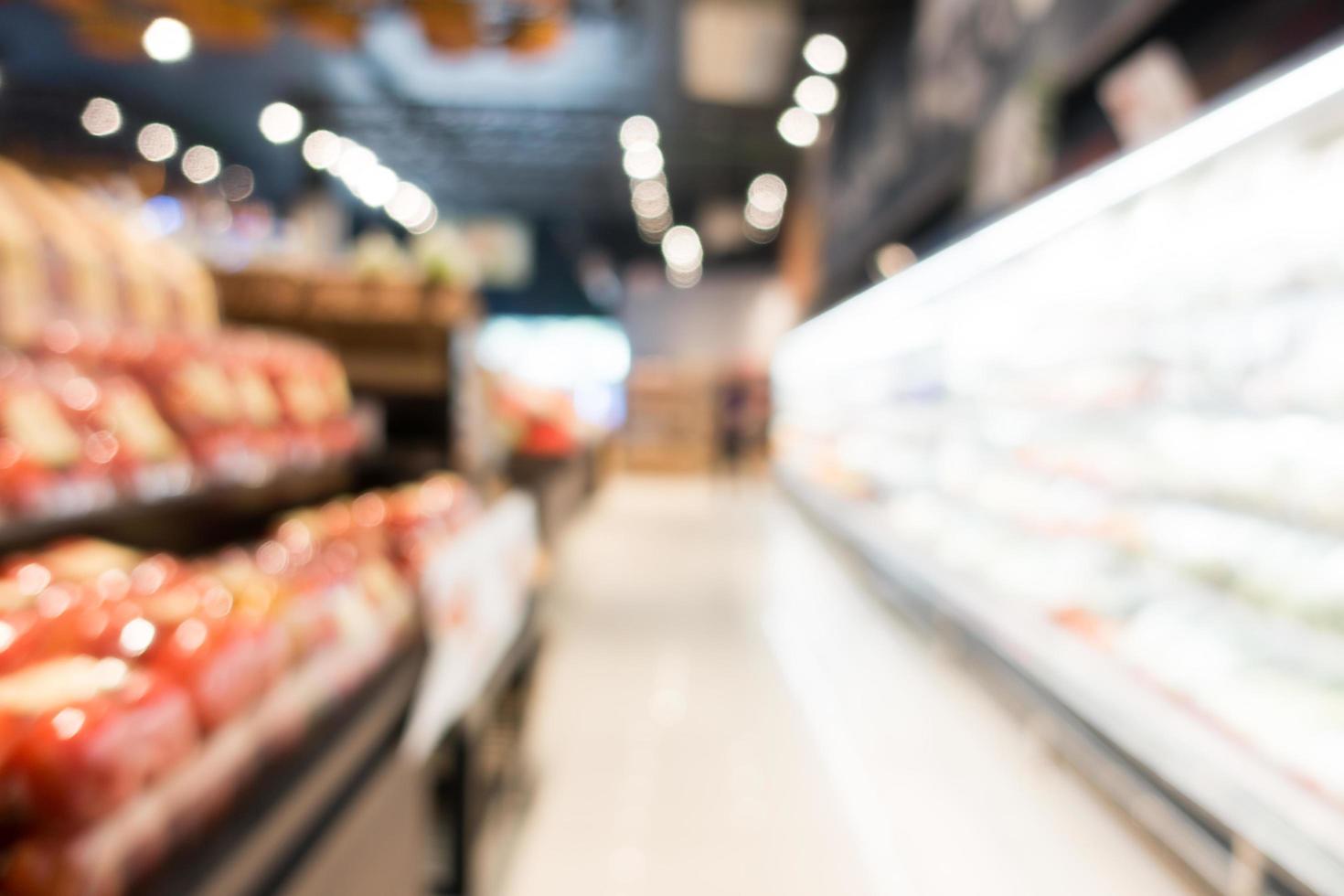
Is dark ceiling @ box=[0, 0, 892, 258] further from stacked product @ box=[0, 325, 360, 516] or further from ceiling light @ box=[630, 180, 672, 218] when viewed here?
stacked product @ box=[0, 325, 360, 516]

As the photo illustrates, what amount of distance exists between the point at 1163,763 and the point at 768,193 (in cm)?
1379

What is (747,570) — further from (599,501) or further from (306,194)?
(306,194)

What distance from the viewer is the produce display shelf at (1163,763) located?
1.82 metres

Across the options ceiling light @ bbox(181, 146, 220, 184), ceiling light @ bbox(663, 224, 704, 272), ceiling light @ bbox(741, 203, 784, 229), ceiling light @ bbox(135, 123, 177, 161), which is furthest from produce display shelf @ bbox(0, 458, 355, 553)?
ceiling light @ bbox(663, 224, 704, 272)

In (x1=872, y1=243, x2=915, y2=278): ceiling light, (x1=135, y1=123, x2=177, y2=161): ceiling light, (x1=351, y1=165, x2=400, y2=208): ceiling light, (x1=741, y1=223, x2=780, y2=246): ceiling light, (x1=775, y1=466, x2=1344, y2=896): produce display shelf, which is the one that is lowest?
(x1=775, y1=466, x2=1344, y2=896): produce display shelf

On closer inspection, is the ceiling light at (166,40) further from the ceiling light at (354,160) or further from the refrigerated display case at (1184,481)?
the ceiling light at (354,160)

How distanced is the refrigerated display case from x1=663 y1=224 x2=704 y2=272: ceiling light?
1487 centimetres

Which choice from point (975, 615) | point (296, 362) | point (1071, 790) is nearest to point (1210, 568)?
point (1071, 790)

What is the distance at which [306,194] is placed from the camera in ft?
41.2

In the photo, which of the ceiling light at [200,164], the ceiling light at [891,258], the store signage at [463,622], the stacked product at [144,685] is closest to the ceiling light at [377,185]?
the ceiling light at [200,164]

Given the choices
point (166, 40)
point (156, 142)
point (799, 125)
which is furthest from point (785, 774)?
point (156, 142)

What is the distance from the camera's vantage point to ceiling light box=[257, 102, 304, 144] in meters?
10.3

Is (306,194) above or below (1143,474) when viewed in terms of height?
above

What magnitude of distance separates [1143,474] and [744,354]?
17041 mm
